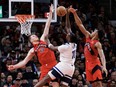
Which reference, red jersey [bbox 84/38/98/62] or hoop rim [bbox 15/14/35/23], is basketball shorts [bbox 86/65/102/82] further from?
hoop rim [bbox 15/14/35/23]

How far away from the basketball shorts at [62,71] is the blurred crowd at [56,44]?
123 inches

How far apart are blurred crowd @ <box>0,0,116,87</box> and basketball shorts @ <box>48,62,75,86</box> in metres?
3.13

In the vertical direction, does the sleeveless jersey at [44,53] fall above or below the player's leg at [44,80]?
above

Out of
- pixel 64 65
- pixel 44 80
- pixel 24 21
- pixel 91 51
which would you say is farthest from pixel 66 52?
pixel 24 21

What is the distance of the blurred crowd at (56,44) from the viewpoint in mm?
14594

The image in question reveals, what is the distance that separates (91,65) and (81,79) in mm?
3182

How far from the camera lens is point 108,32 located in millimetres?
18156

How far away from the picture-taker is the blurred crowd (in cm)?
1459

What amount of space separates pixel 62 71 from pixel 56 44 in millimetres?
5632

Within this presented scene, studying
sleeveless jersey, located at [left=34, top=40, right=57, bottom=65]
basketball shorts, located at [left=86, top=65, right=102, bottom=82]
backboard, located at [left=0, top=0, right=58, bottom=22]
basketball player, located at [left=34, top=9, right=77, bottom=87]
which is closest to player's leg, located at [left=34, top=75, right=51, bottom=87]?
basketball player, located at [left=34, top=9, right=77, bottom=87]

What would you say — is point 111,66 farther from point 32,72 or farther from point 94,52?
point 94,52

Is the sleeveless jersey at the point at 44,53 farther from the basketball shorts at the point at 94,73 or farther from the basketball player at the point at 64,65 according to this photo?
the basketball shorts at the point at 94,73

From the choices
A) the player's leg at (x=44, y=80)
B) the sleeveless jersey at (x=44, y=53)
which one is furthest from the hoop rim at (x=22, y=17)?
the player's leg at (x=44, y=80)

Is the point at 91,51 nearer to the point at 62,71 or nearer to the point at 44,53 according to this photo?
the point at 44,53
